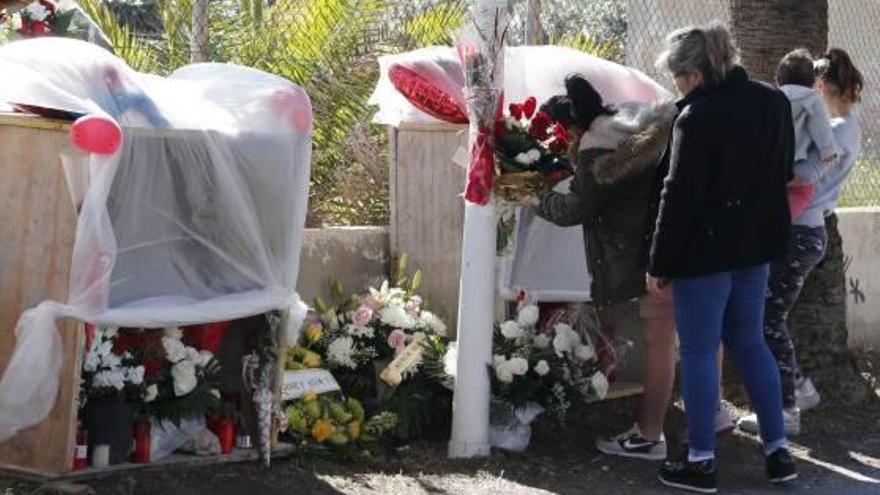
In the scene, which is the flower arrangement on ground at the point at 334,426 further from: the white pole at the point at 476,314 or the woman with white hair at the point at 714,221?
the woman with white hair at the point at 714,221

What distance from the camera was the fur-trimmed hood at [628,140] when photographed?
5.75 m

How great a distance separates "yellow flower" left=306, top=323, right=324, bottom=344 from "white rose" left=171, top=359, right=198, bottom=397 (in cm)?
98

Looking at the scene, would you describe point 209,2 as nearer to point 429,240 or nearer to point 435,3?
point 435,3

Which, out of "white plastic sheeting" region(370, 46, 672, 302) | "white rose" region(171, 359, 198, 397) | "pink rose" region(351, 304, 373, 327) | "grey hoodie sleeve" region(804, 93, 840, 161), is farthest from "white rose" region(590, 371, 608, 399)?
"white rose" region(171, 359, 198, 397)

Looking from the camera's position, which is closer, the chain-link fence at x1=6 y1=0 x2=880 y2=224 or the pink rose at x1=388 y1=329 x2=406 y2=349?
the pink rose at x1=388 y1=329 x2=406 y2=349

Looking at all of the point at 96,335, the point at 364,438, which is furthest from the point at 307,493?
the point at 96,335

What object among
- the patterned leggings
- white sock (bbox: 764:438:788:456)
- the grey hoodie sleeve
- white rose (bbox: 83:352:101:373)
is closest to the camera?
white rose (bbox: 83:352:101:373)

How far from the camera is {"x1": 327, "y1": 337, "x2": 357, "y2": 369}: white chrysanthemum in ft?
20.6

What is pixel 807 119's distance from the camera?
6.55 meters

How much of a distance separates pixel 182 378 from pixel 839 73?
3.39 m

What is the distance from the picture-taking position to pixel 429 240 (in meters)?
6.76

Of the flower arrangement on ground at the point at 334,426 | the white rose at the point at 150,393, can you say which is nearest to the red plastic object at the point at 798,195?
the flower arrangement on ground at the point at 334,426

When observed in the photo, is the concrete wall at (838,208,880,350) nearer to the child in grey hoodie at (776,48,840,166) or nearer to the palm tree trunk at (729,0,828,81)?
the palm tree trunk at (729,0,828,81)

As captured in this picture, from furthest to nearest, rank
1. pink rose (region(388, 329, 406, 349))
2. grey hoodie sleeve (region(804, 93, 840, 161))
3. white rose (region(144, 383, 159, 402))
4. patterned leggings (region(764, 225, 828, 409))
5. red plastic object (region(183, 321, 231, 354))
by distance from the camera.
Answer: patterned leggings (region(764, 225, 828, 409)) → grey hoodie sleeve (region(804, 93, 840, 161)) → pink rose (region(388, 329, 406, 349)) → red plastic object (region(183, 321, 231, 354)) → white rose (region(144, 383, 159, 402))
